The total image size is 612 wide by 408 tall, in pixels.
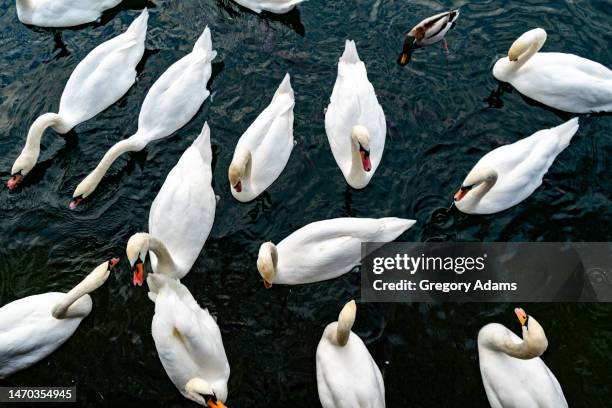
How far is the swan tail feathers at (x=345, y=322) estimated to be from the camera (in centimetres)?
855

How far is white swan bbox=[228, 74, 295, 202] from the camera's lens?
10.3 metres

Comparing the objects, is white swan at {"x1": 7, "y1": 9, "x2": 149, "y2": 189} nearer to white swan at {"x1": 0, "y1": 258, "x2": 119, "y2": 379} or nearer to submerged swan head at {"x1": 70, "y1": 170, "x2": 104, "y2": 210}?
submerged swan head at {"x1": 70, "y1": 170, "x2": 104, "y2": 210}

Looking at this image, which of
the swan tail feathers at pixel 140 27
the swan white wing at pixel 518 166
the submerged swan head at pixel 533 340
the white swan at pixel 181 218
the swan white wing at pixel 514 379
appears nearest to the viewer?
the submerged swan head at pixel 533 340

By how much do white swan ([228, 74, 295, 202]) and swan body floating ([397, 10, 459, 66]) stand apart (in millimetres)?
2616

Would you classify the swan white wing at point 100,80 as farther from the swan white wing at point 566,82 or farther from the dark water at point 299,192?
the swan white wing at point 566,82

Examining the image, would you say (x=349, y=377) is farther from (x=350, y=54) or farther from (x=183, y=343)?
(x=350, y=54)

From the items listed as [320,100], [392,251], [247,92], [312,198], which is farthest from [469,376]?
[247,92]

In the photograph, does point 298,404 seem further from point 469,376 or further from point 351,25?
point 351,25

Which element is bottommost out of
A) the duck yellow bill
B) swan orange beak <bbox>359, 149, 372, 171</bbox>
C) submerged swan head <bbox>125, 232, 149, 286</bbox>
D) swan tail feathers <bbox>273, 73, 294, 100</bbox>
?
the duck yellow bill

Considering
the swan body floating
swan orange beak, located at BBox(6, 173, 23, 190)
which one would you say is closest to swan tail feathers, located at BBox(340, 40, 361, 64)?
the swan body floating

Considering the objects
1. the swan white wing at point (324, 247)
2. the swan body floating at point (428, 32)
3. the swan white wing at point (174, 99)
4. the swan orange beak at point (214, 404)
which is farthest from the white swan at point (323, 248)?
the swan body floating at point (428, 32)

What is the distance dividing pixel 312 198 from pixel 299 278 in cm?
163

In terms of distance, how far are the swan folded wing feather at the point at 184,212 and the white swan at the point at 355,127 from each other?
6.77 feet

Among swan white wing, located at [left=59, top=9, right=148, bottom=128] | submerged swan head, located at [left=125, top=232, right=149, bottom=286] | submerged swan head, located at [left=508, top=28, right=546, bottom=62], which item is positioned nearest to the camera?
submerged swan head, located at [left=125, top=232, right=149, bottom=286]
